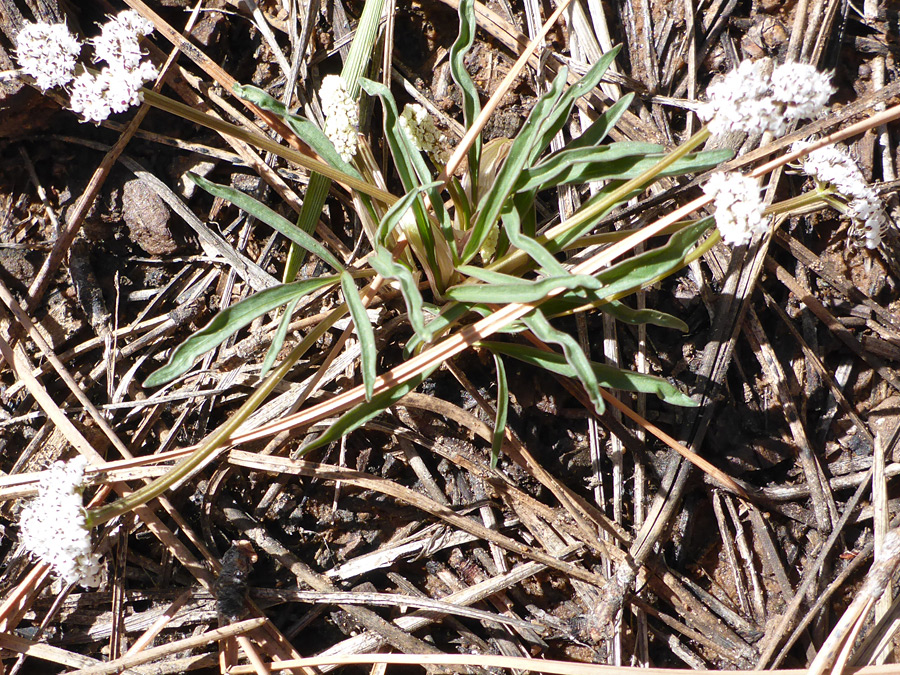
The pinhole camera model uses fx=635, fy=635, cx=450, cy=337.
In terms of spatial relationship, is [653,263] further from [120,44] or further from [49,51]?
[49,51]

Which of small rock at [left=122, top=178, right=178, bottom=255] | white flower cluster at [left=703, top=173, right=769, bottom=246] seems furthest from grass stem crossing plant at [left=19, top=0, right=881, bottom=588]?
small rock at [left=122, top=178, right=178, bottom=255]

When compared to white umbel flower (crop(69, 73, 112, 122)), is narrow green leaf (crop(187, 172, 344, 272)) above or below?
below

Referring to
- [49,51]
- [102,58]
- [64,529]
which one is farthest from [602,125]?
[64,529]

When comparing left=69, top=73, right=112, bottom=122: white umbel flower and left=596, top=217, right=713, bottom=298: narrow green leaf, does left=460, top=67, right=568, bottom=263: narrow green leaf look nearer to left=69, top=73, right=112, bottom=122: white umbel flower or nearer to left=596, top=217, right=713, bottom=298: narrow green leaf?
left=596, top=217, right=713, bottom=298: narrow green leaf

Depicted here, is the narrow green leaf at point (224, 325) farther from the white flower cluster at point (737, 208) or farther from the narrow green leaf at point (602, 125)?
the white flower cluster at point (737, 208)

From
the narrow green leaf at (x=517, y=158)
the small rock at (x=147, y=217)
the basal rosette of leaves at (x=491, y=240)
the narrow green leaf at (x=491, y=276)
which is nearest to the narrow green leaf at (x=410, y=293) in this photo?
the basal rosette of leaves at (x=491, y=240)

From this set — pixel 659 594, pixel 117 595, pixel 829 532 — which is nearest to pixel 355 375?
pixel 117 595
